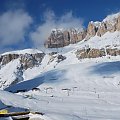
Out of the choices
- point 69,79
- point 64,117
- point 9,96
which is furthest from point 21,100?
point 69,79

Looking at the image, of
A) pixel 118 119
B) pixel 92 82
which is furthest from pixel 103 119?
pixel 92 82

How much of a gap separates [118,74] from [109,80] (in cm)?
2183

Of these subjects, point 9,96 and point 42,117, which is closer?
point 42,117

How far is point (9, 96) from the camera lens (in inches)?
2601

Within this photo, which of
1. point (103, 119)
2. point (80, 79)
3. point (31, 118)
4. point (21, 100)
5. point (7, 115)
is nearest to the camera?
point (31, 118)

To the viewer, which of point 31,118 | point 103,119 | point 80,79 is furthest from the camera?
point 80,79

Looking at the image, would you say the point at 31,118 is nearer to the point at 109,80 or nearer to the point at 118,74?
the point at 109,80

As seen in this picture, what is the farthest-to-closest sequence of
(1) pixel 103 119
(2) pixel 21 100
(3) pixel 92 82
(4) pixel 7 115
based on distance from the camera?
1. (3) pixel 92 82
2. (2) pixel 21 100
3. (1) pixel 103 119
4. (4) pixel 7 115

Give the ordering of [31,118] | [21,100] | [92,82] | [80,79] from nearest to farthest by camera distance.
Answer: [31,118], [21,100], [92,82], [80,79]

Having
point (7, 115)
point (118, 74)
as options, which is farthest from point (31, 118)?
point (118, 74)

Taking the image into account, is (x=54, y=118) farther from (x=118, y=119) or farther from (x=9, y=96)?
(x=9, y=96)

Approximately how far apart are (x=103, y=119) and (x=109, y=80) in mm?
138407

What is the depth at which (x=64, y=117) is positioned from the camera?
36.6m

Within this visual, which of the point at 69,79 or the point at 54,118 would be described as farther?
the point at 69,79
